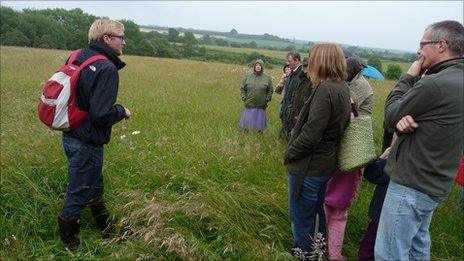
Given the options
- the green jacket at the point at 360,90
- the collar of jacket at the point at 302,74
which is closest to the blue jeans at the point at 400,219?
the green jacket at the point at 360,90

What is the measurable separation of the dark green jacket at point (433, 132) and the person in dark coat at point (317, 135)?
57 centimetres

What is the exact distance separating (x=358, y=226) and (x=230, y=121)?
5.07 m

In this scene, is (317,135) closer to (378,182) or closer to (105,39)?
(378,182)

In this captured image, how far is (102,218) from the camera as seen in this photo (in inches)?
150

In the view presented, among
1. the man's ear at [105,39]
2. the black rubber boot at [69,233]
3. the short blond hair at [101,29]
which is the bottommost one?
the black rubber boot at [69,233]

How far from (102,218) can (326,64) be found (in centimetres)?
257

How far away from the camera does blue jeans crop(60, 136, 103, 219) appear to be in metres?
3.37

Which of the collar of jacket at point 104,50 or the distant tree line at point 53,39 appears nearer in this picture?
the collar of jacket at point 104,50

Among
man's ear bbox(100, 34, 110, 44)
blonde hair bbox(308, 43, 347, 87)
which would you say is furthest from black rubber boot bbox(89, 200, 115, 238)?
blonde hair bbox(308, 43, 347, 87)

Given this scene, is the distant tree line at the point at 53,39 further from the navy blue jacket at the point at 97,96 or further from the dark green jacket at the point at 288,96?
the navy blue jacket at the point at 97,96

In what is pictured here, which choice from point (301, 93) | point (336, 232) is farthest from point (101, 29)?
point (336, 232)

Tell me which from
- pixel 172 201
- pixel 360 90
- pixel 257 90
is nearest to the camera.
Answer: pixel 172 201

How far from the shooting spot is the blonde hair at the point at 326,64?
3078 millimetres

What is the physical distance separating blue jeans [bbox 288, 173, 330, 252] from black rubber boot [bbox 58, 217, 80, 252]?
77.5 inches
